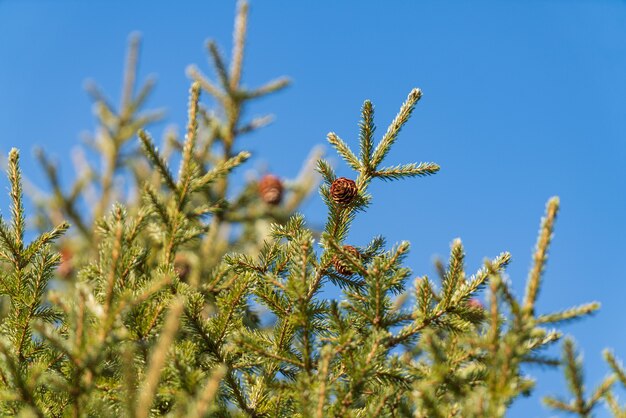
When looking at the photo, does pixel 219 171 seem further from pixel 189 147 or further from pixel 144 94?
pixel 144 94

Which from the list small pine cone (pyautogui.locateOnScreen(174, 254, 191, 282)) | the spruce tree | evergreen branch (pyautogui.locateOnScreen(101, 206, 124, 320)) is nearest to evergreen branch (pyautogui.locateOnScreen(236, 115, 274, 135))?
small pine cone (pyautogui.locateOnScreen(174, 254, 191, 282))

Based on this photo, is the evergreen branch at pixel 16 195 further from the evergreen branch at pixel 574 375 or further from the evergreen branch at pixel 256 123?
the evergreen branch at pixel 256 123

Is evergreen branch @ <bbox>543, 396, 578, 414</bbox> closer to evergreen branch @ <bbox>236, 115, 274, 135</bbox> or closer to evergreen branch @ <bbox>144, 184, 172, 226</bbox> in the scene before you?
evergreen branch @ <bbox>144, 184, 172, 226</bbox>

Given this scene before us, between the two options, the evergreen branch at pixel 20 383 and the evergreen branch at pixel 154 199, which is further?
the evergreen branch at pixel 154 199

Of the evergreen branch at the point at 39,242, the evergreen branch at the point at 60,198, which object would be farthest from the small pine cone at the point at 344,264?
the evergreen branch at the point at 60,198

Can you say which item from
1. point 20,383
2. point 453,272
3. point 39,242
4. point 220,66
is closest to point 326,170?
point 453,272

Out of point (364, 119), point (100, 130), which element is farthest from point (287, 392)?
point (100, 130)
